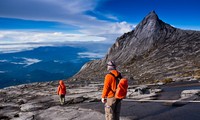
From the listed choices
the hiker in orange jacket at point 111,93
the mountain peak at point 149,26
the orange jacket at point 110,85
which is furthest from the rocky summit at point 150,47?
the orange jacket at point 110,85

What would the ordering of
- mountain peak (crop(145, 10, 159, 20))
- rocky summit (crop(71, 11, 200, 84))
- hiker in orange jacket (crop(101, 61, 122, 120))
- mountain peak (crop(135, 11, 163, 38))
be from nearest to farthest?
1. hiker in orange jacket (crop(101, 61, 122, 120))
2. rocky summit (crop(71, 11, 200, 84))
3. mountain peak (crop(135, 11, 163, 38))
4. mountain peak (crop(145, 10, 159, 20))

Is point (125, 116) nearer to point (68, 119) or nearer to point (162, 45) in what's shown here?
point (68, 119)

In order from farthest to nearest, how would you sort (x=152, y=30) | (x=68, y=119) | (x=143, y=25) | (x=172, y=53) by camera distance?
(x=143, y=25)
(x=152, y=30)
(x=172, y=53)
(x=68, y=119)

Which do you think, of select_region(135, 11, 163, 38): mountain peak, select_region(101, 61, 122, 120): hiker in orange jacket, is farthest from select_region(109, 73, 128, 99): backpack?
select_region(135, 11, 163, 38): mountain peak

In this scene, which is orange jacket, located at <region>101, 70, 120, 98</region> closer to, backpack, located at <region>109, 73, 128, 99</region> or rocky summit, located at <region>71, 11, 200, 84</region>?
backpack, located at <region>109, 73, 128, 99</region>

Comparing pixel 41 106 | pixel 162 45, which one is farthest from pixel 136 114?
pixel 162 45

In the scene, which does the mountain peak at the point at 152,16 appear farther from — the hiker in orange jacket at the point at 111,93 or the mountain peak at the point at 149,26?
the hiker in orange jacket at the point at 111,93

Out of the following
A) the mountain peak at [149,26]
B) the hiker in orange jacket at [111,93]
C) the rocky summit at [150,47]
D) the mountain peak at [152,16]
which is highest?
the mountain peak at [152,16]

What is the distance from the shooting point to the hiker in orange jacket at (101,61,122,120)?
14789 millimetres

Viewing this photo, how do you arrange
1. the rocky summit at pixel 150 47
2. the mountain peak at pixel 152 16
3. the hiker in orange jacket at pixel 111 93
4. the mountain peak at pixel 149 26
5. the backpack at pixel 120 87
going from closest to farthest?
the backpack at pixel 120 87
the hiker in orange jacket at pixel 111 93
the rocky summit at pixel 150 47
the mountain peak at pixel 149 26
the mountain peak at pixel 152 16

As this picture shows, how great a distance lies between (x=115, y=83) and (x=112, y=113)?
69.9 inches

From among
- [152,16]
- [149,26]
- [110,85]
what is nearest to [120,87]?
[110,85]

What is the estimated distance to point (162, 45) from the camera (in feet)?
382

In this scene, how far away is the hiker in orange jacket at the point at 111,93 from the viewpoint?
14.8 metres
